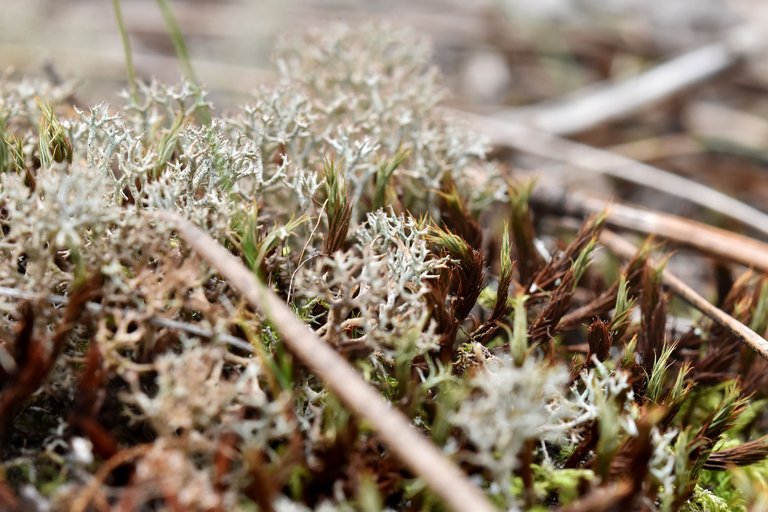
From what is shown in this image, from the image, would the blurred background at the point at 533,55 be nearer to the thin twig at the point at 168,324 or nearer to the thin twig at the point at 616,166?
the thin twig at the point at 616,166

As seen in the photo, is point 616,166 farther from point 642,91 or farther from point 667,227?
point 642,91

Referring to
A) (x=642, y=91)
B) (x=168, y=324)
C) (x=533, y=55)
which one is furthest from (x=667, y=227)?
(x=533, y=55)

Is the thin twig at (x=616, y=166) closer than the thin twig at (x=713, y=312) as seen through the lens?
No

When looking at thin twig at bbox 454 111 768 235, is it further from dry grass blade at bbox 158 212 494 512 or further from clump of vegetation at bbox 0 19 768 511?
dry grass blade at bbox 158 212 494 512

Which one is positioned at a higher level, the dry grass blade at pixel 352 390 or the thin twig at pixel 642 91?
the dry grass blade at pixel 352 390

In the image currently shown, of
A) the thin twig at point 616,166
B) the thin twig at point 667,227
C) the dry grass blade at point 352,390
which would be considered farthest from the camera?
the thin twig at point 616,166

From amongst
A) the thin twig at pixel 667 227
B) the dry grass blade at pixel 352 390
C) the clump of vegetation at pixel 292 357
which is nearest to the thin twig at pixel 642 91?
the thin twig at pixel 667 227

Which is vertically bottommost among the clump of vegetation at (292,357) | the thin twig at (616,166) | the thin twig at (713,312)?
the thin twig at (616,166)
